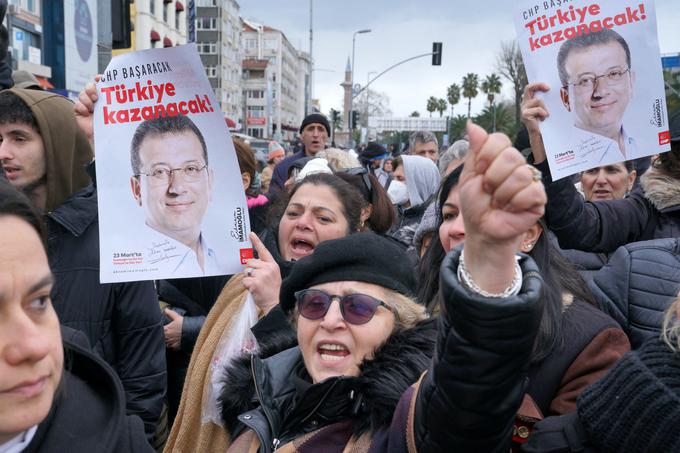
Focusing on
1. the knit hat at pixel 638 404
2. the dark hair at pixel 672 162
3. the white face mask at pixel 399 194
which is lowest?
the knit hat at pixel 638 404

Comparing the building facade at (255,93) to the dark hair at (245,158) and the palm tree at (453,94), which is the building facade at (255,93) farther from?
the dark hair at (245,158)

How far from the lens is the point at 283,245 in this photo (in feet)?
11.6

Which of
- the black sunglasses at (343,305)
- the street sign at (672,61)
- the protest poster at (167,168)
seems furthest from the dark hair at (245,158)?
the street sign at (672,61)

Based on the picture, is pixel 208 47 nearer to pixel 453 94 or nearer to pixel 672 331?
pixel 453 94

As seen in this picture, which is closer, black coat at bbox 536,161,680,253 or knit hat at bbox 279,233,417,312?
knit hat at bbox 279,233,417,312

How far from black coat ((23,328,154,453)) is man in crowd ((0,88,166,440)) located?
3.02 feet

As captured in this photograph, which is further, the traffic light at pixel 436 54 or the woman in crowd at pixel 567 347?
the traffic light at pixel 436 54

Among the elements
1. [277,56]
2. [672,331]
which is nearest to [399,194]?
[672,331]

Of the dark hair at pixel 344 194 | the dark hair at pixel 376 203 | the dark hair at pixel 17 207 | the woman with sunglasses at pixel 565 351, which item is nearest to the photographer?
the dark hair at pixel 17 207

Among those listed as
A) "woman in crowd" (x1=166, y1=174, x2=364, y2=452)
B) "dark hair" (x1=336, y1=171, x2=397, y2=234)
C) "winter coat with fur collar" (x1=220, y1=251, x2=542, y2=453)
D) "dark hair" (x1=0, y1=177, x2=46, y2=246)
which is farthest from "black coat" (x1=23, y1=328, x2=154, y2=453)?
"dark hair" (x1=336, y1=171, x2=397, y2=234)

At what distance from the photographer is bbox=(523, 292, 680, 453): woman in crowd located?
1.53 meters

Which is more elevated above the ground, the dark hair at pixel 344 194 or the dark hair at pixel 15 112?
the dark hair at pixel 15 112

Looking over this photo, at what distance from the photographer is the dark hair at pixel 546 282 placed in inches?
81.4

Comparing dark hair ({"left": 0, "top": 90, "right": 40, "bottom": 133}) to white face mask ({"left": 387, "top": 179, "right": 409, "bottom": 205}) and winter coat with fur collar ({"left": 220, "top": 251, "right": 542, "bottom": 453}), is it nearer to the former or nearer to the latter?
winter coat with fur collar ({"left": 220, "top": 251, "right": 542, "bottom": 453})
